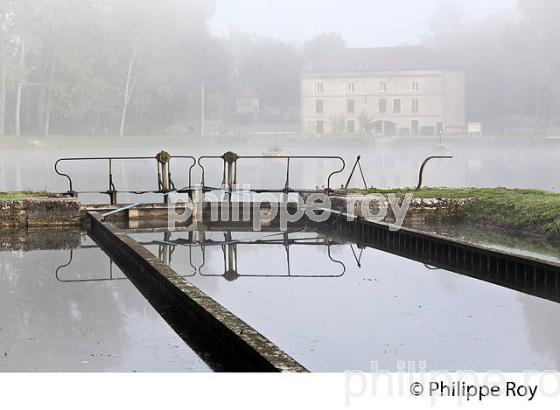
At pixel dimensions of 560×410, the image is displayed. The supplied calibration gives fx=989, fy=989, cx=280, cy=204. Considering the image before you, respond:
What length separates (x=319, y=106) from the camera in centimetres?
7138

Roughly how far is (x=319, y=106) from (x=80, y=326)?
64.8 metres

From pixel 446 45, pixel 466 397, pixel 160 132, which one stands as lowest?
pixel 466 397

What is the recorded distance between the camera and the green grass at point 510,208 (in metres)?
12.6

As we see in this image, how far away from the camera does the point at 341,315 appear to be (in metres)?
7.58

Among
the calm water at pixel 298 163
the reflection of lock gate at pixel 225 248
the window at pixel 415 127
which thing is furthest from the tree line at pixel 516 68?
the reflection of lock gate at pixel 225 248

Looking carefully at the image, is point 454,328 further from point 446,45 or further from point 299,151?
point 446,45

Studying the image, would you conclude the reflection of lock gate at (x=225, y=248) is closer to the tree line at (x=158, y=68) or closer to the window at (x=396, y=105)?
the tree line at (x=158, y=68)

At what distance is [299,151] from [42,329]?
55.2 m

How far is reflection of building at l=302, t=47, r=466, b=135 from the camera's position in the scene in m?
69.4

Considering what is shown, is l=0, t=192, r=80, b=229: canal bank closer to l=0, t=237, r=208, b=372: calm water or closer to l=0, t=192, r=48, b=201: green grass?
l=0, t=192, r=48, b=201: green grass

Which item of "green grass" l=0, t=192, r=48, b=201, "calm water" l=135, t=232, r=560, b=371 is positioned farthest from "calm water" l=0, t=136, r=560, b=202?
"calm water" l=135, t=232, r=560, b=371

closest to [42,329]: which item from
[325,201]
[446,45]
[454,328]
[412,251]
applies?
[454,328]

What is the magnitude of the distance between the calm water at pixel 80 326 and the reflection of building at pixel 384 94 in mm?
59382

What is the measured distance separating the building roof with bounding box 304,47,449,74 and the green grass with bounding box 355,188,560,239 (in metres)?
54.7
